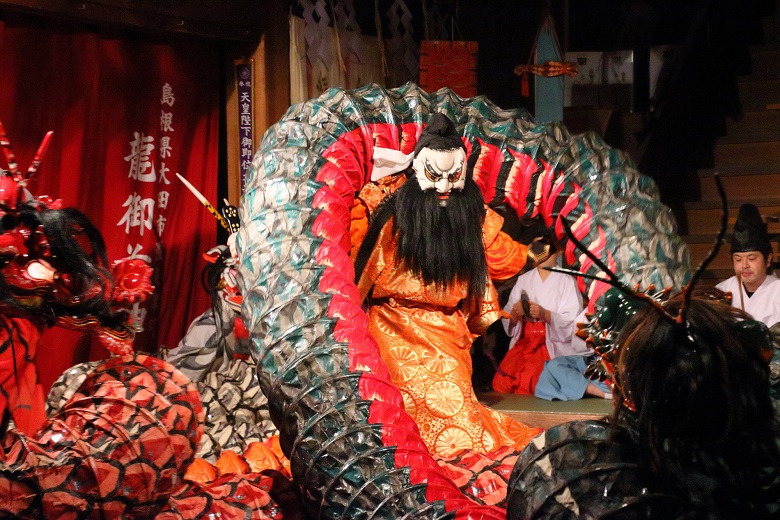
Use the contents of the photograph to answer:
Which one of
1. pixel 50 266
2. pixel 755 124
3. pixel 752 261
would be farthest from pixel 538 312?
pixel 50 266

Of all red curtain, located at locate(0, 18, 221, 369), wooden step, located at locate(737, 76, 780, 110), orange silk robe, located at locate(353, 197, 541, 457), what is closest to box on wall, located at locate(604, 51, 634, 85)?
wooden step, located at locate(737, 76, 780, 110)

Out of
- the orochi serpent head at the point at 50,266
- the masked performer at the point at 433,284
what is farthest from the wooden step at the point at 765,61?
the orochi serpent head at the point at 50,266

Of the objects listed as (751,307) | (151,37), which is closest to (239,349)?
(151,37)

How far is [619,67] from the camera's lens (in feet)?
23.0

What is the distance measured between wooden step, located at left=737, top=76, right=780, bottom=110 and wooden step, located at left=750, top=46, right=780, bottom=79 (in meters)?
0.06

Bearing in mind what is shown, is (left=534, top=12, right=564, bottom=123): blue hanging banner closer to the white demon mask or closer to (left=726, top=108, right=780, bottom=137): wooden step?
(left=726, top=108, right=780, bottom=137): wooden step

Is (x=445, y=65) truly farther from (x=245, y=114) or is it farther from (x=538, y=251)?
(x=538, y=251)

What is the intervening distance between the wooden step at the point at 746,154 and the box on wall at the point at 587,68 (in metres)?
0.99

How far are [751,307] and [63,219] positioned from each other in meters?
3.70

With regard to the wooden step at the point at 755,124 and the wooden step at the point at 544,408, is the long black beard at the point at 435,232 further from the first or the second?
the wooden step at the point at 755,124

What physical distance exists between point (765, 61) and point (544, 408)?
3.53 m

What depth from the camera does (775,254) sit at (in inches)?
237

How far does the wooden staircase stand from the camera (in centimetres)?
611

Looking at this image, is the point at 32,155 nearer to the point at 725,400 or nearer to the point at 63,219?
the point at 63,219
